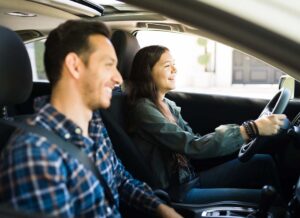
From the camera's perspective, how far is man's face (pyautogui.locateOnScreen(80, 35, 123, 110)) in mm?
1541

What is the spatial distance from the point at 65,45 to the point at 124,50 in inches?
44.0

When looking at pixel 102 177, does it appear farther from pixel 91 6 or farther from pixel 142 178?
pixel 91 6

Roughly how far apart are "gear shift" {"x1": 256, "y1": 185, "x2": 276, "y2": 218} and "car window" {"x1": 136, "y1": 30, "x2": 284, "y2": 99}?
1.46ft

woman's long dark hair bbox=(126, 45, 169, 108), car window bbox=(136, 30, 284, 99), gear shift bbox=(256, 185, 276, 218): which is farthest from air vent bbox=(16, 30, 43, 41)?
gear shift bbox=(256, 185, 276, 218)

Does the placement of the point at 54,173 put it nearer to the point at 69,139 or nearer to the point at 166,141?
the point at 69,139

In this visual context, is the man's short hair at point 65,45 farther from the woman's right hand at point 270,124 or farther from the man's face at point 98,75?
the woman's right hand at point 270,124

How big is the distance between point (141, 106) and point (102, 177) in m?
0.80

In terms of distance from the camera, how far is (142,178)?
2.21 m

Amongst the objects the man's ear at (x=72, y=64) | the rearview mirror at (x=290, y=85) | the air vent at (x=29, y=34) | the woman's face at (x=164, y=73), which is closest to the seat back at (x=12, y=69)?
the man's ear at (x=72, y=64)

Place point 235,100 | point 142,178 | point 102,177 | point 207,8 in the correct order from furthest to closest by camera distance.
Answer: point 235,100 → point 142,178 → point 102,177 → point 207,8

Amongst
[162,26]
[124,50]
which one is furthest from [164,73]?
[162,26]

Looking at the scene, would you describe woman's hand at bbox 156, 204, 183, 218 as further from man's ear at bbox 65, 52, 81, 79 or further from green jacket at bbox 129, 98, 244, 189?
man's ear at bbox 65, 52, 81, 79

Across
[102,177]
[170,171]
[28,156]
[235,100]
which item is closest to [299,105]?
[235,100]

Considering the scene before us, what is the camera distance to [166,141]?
7.44ft
